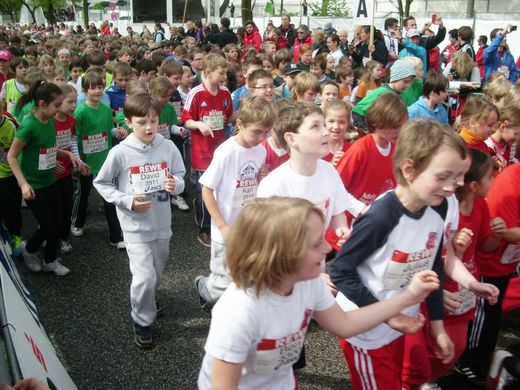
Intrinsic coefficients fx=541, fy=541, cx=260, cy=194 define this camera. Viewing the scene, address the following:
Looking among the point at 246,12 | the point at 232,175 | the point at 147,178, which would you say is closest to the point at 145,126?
the point at 147,178

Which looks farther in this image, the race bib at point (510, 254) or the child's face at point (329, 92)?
the child's face at point (329, 92)

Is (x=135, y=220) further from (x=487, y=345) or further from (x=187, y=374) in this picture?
(x=487, y=345)

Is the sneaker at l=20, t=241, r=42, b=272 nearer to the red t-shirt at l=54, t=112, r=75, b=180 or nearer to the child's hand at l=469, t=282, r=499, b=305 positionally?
the red t-shirt at l=54, t=112, r=75, b=180

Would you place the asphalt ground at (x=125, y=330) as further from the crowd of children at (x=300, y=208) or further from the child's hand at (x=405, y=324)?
the child's hand at (x=405, y=324)

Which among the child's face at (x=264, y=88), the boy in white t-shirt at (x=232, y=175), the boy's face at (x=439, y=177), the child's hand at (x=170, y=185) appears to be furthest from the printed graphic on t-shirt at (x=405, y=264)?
the child's face at (x=264, y=88)

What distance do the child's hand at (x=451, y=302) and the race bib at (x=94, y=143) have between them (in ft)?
13.5

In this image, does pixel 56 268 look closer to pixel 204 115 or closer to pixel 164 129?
pixel 164 129

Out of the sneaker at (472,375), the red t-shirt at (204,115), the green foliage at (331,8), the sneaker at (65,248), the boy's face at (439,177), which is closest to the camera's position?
the boy's face at (439,177)

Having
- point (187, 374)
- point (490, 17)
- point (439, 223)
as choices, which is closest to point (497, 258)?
point (439, 223)

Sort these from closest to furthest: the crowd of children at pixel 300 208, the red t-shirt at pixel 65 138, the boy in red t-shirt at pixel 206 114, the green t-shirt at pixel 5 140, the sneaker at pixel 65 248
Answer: the crowd of children at pixel 300 208
the green t-shirt at pixel 5 140
the red t-shirt at pixel 65 138
the sneaker at pixel 65 248
the boy in red t-shirt at pixel 206 114

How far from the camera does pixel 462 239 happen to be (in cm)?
288

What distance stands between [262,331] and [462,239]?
57.1 inches

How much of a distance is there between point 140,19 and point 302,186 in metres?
46.0

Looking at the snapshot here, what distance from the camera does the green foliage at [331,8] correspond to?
1764 inches
